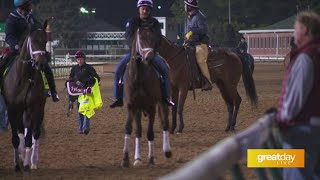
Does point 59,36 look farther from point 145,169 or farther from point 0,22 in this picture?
point 145,169

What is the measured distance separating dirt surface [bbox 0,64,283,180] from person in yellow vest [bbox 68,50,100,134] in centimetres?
23

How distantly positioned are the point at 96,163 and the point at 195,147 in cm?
233

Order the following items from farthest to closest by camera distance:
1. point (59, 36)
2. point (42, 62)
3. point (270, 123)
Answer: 1. point (59, 36)
2. point (42, 62)
3. point (270, 123)

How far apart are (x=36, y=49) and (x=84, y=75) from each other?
18.3ft

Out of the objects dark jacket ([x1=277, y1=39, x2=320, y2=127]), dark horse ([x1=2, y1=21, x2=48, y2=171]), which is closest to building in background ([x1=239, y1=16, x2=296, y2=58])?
dark horse ([x1=2, y1=21, x2=48, y2=171])

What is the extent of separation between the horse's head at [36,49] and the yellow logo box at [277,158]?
5.06 metres

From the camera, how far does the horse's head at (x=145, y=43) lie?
10758mm

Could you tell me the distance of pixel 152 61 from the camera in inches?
447

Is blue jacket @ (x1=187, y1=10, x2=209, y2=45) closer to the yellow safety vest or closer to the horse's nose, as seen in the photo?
the yellow safety vest

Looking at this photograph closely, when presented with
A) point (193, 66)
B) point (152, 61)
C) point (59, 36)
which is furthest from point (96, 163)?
point (59, 36)

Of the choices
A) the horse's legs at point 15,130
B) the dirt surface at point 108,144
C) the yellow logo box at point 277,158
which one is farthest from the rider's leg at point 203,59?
the yellow logo box at point 277,158

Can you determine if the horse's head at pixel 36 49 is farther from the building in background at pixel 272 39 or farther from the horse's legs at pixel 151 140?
the building in background at pixel 272 39

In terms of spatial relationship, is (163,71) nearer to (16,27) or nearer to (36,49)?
(36,49)

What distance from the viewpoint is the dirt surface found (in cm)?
1054
